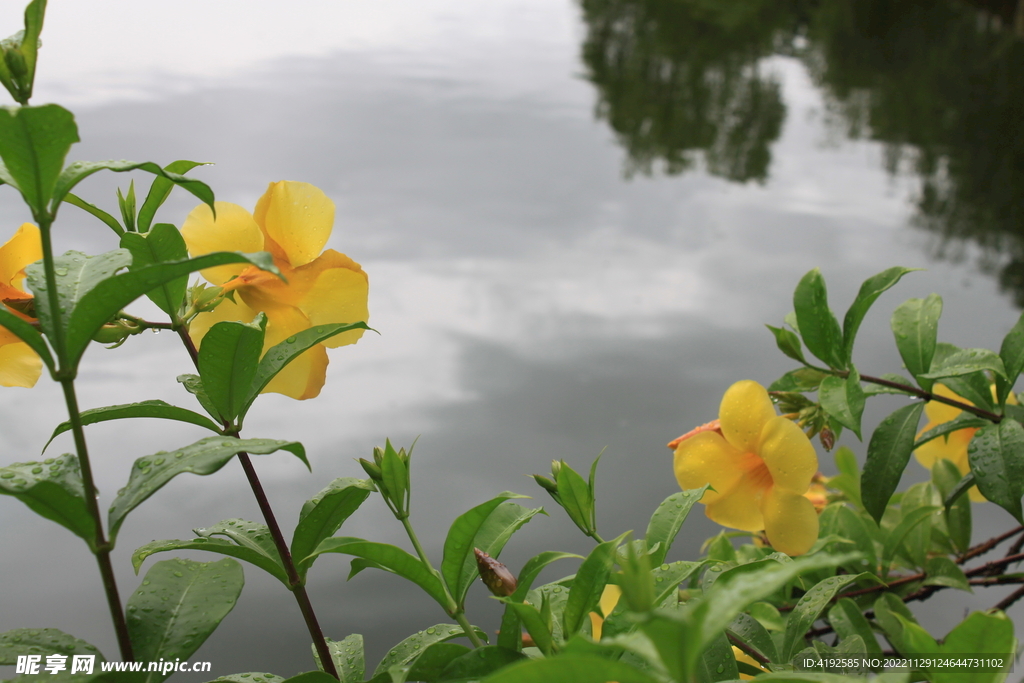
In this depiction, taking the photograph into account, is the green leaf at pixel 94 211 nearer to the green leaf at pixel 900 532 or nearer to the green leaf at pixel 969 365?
the green leaf at pixel 969 365

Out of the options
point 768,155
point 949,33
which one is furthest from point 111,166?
point 949,33

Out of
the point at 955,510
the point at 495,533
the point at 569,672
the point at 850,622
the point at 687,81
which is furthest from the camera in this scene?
the point at 687,81

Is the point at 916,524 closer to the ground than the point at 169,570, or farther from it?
closer to the ground

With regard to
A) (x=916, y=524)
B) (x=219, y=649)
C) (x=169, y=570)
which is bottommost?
(x=219, y=649)

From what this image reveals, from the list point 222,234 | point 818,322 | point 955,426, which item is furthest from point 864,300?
point 222,234

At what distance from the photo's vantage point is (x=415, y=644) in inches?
16.2

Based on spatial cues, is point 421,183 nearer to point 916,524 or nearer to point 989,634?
point 916,524

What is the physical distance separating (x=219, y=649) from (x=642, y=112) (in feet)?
8.52

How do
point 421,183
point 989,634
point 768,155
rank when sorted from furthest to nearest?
1. point 768,155
2. point 421,183
3. point 989,634

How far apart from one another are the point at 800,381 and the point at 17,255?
560 mm

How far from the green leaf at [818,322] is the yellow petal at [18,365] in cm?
51

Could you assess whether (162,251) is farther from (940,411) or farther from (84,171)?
(940,411)

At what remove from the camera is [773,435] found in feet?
1.72

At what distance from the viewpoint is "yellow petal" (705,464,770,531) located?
56 cm
